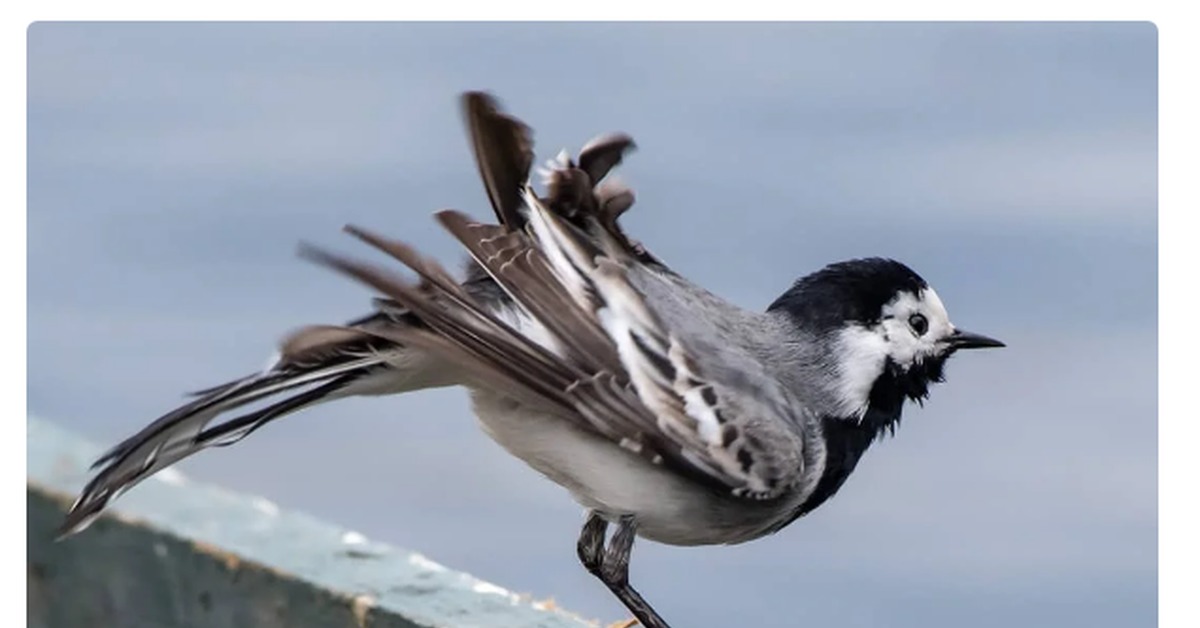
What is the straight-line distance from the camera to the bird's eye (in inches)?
147

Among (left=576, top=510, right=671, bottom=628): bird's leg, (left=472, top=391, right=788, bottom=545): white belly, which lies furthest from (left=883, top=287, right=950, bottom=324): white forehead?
(left=576, top=510, right=671, bottom=628): bird's leg

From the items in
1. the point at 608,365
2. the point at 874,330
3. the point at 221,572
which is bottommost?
the point at 221,572

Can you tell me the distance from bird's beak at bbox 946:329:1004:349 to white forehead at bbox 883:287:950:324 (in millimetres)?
53

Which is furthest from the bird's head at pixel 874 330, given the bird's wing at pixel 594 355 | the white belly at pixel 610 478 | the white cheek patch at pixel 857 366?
the white belly at pixel 610 478

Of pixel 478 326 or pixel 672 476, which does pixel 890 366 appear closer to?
pixel 672 476

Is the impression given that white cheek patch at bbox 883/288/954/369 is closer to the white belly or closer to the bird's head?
the bird's head

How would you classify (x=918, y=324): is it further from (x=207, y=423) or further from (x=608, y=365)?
(x=207, y=423)

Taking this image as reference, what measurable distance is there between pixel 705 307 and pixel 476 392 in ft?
1.57

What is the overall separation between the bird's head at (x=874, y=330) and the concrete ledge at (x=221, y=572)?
0.74 metres

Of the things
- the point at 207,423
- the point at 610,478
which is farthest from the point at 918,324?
the point at 207,423

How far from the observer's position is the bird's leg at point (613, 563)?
361cm

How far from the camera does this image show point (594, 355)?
328cm

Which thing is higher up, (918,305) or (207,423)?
(918,305)

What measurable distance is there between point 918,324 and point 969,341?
136 millimetres
